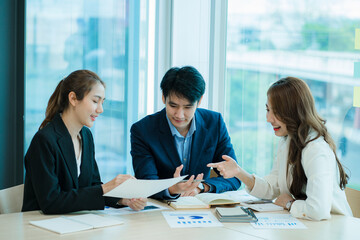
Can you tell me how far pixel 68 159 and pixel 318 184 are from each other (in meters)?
1.27

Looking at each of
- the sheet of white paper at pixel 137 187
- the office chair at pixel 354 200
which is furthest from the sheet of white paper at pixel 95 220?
the office chair at pixel 354 200

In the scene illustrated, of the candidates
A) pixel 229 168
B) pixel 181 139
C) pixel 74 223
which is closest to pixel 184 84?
pixel 181 139

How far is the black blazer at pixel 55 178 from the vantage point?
7.42 feet

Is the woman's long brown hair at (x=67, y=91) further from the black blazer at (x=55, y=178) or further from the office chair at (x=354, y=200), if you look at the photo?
the office chair at (x=354, y=200)

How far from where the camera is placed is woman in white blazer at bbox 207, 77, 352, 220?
7.54 ft

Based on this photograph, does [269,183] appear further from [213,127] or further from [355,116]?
[355,116]

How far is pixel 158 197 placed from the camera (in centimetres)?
265

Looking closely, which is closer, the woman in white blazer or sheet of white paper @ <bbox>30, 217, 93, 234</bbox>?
sheet of white paper @ <bbox>30, 217, 93, 234</bbox>

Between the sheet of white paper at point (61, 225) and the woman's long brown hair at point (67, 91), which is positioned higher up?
the woman's long brown hair at point (67, 91)

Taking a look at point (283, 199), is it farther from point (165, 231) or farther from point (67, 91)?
point (67, 91)

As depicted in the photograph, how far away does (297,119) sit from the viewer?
2.48m

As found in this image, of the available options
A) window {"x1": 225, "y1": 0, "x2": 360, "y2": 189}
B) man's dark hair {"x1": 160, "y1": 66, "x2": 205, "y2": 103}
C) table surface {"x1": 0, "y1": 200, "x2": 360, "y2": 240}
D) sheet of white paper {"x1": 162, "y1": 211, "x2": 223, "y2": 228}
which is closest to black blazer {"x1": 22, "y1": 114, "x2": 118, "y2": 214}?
table surface {"x1": 0, "y1": 200, "x2": 360, "y2": 240}

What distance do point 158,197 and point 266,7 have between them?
1.98m

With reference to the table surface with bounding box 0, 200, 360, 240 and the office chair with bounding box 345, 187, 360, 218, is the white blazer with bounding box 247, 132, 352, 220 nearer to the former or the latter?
the table surface with bounding box 0, 200, 360, 240
